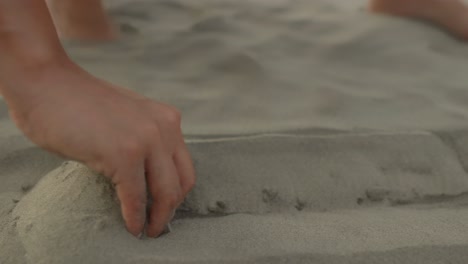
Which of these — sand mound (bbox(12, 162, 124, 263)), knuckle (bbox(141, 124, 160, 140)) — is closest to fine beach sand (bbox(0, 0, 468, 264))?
Result: sand mound (bbox(12, 162, 124, 263))

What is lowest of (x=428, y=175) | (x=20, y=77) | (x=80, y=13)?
(x=428, y=175)

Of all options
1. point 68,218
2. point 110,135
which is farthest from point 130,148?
point 68,218

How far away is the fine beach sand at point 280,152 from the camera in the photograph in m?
0.78

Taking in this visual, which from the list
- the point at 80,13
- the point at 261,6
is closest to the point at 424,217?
the point at 80,13

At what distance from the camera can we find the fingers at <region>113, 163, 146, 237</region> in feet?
2.48

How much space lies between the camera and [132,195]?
2.50 ft

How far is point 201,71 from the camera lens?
1532 mm

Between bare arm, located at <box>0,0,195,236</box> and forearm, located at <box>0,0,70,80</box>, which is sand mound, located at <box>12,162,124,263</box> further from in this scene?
forearm, located at <box>0,0,70,80</box>

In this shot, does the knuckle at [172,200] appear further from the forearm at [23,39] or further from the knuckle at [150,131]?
the forearm at [23,39]

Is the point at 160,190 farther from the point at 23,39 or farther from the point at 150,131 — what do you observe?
the point at 23,39

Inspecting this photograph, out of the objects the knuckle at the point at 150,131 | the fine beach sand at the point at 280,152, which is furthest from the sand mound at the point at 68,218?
the knuckle at the point at 150,131

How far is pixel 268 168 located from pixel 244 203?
108mm

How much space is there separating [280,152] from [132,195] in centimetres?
37

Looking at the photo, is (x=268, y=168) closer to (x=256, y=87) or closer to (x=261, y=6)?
(x=256, y=87)
